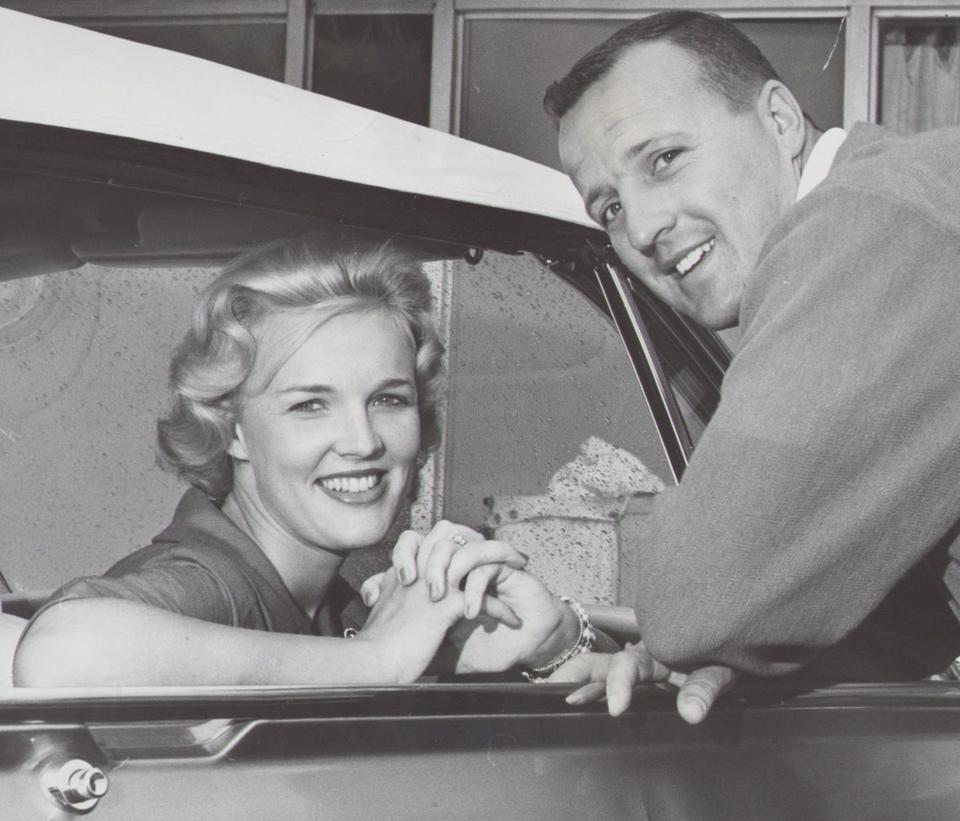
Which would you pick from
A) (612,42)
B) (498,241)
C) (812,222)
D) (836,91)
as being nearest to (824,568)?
(812,222)

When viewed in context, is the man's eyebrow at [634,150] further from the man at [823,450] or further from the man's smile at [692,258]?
the man at [823,450]

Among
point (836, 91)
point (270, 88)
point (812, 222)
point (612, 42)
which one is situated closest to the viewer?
point (812, 222)

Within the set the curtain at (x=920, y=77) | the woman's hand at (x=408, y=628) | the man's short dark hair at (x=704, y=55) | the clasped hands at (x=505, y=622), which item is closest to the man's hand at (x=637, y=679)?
the clasped hands at (x=505, y=622)

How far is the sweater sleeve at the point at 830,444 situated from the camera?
47.9 inches

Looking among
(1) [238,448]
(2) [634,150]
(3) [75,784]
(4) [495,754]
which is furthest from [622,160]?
(3) [75,784]

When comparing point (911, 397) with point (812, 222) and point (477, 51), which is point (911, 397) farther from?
point (477, 51)

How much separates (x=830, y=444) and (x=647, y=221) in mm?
628

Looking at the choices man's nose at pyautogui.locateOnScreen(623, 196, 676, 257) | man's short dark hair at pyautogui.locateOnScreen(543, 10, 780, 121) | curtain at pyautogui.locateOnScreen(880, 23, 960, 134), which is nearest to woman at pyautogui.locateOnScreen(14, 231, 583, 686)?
man's nose at pyautogui.locateOnScreen(623, 196, 676, 257)

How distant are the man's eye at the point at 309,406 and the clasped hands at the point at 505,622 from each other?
165 millimetres

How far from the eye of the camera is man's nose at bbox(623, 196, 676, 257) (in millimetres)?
1761

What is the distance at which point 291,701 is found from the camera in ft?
3.73

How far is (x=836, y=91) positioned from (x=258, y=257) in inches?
156

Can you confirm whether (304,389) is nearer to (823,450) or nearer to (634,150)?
(823,450)

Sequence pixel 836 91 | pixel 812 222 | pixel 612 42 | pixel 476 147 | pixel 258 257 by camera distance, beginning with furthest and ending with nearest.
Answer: pixel 836 91 < pixel 612 42 < pixel 476 147 < pixel 258 257 < pixel 812 222
